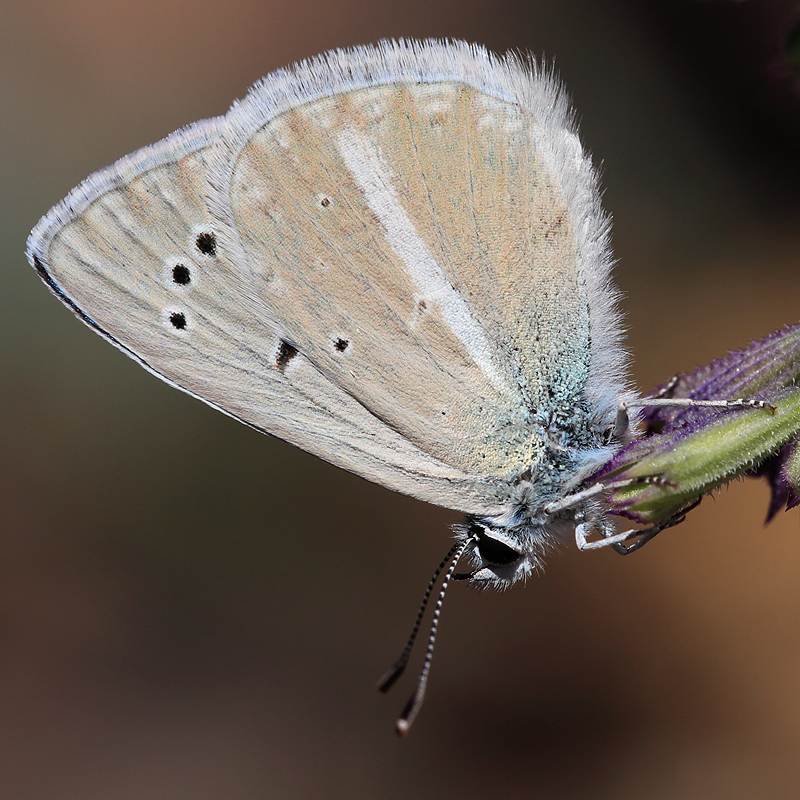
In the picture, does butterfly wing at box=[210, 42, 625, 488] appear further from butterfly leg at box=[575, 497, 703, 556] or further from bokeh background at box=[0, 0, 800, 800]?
bokeh background at box=[0, 0, 800, 800]

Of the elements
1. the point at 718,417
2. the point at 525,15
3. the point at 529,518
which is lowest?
the point at 529,518

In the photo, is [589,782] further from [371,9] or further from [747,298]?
[371,9]

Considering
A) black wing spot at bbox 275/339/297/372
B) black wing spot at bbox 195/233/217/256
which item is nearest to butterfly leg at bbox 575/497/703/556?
black wing spot at bbox 275/339/297/372

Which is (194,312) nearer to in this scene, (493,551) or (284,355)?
(284,355)

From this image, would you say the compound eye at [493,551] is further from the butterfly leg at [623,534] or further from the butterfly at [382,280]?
the butterfly leg at [623,534]

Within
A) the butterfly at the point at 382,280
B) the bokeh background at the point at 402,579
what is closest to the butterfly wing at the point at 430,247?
the butterfly at the point at 382,280

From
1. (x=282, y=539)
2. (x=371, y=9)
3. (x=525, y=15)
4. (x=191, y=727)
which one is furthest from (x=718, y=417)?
(x=371, y=9)
